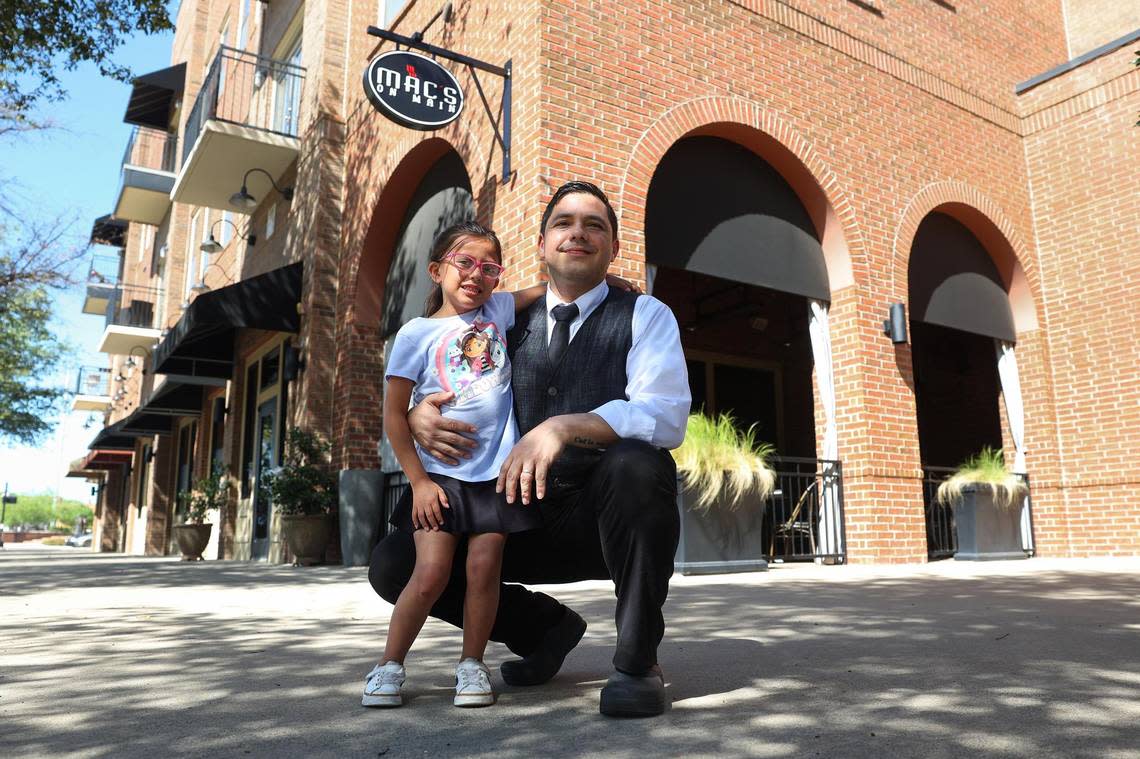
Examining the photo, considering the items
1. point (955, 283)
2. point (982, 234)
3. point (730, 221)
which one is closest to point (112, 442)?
point (730, 221)

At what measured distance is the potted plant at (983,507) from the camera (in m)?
8.80

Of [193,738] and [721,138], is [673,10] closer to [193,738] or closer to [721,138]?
[721,138]

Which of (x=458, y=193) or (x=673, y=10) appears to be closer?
(x=673, y=10)

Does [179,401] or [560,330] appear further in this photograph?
[179,401]

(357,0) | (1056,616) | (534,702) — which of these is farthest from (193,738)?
(357,0)

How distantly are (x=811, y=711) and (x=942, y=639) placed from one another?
145 cm

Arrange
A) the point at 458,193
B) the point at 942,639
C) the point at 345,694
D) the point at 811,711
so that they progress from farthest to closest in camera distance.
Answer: the point at 458,193, the point at 942,639, the point at 345,694, the point at 811,711

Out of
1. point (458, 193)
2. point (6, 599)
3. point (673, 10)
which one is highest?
point (673, 10)

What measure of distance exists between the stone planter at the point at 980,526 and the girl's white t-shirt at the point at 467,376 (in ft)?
25.7

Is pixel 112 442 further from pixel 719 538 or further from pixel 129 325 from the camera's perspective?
pixel 719 538

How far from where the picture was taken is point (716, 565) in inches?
267

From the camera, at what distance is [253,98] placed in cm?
1401

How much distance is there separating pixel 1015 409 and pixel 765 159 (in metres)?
4.68

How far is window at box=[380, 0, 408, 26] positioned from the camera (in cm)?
1003
